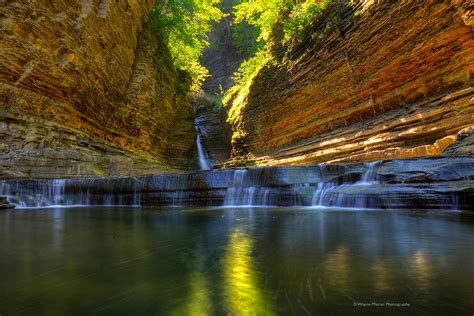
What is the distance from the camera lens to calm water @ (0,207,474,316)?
4.55 ft

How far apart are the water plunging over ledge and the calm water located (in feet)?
8.95

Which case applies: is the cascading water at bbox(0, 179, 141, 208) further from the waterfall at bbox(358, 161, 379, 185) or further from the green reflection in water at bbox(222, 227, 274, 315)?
the green reflection in water at bbox(222, 227, 274, 315)

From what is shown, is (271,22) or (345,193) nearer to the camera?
(345,193)

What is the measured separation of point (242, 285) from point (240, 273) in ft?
0.82

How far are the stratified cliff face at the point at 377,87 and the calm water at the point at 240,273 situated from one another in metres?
Answer: 6.07

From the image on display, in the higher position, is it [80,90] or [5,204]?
[80,90]

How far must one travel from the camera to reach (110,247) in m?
2.78

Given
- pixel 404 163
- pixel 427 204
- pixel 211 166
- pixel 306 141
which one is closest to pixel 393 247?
pixel 427 204

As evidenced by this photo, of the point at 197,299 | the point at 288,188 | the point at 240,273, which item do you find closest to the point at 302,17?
the point at 288,188

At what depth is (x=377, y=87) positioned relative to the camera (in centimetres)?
1130

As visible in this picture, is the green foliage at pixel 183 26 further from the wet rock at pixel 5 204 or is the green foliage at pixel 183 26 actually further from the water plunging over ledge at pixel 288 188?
the wet rock at pixel 5 204

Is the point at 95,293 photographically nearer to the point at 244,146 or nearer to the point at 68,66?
the point at 68,66

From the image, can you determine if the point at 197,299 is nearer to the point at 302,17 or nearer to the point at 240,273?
the point at 240,273

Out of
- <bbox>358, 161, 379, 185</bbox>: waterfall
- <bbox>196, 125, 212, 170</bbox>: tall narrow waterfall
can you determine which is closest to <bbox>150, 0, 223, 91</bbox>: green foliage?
<bbox>196, 125, 212, 170</bbox>: tall narrow waterfall
